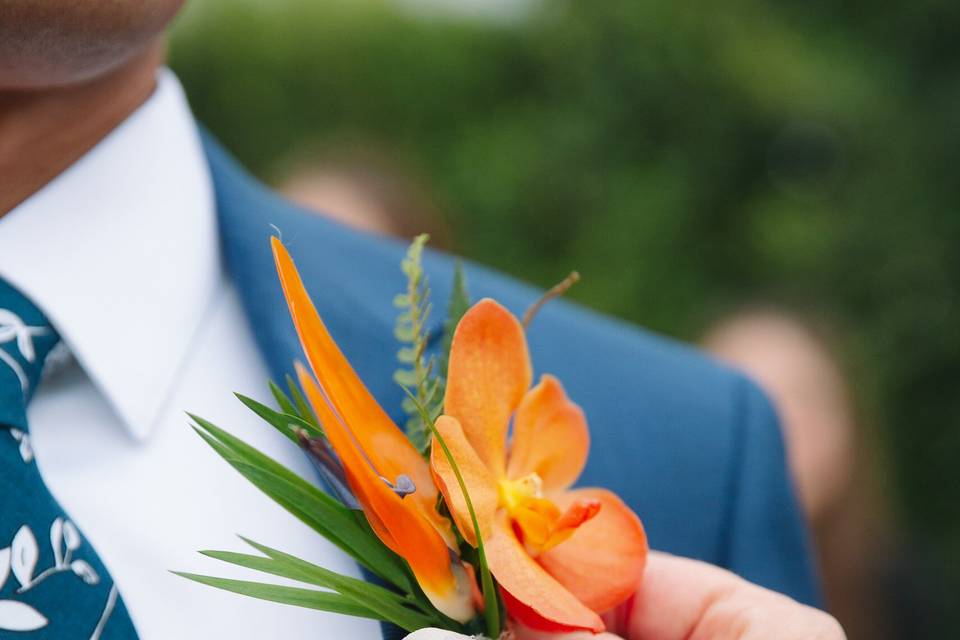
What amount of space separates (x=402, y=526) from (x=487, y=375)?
5.0 inches

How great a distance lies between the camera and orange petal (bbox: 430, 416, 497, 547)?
669mm

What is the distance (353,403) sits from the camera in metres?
0.72

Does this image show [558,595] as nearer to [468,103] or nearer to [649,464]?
[649,464]

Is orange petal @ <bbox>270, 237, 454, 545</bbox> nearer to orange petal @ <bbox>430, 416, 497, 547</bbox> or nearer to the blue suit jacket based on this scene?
orange petal @ <bbox>430, 416, 497, 547</bbox>

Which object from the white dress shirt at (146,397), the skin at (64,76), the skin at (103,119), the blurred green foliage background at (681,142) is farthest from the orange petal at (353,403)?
the blurred green foliage background at (681,142)

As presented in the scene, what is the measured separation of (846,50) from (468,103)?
4.86 ft

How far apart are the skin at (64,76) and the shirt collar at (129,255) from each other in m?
0.02

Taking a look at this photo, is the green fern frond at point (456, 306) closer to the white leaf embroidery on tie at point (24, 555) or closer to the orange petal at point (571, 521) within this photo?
the orange petal at point (571, 521)

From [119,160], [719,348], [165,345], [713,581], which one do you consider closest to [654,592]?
[713,581]

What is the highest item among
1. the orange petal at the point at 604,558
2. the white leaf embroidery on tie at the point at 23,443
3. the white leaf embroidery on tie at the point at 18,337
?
the orange petal at the point at 604,558

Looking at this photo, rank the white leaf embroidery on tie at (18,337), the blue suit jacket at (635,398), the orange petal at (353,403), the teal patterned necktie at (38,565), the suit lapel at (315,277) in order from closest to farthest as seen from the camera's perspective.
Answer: the orange petal at (353,403) < the teal patterned necktie at (38,565) < the white leaf embroidery on tie at (18,337) < the suit lapel at (315,277) < the blue suit jacket at (635,398)

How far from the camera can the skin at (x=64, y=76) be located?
2.82 ft

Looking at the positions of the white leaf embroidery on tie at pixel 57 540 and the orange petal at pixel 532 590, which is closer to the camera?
the orange petal at pixel 532 590

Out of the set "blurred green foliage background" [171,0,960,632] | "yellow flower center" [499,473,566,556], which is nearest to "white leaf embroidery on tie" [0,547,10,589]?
"yellow flower center" [499,473,566,556]
